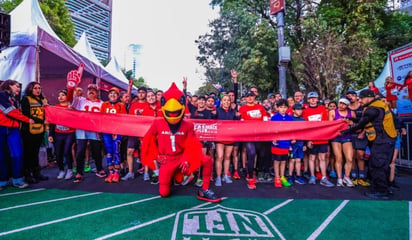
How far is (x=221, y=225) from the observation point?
300cm

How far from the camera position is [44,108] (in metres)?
→ 5.19

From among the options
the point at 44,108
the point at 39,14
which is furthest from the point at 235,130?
the point at 39,14

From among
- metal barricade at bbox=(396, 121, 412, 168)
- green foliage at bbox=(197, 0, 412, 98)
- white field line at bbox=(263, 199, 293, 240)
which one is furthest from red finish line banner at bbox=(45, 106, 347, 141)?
green foliage at bbox=(197, 0, 412, 98)

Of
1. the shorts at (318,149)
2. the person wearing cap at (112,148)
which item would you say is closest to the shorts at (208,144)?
the person wearing cap at (112,148)

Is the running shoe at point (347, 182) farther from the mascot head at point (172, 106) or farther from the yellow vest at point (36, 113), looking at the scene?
the yellow vest at point (36, 113)

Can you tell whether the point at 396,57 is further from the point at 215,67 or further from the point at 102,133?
the point at 215,67

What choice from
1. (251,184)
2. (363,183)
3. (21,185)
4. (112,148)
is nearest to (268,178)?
(251,184)

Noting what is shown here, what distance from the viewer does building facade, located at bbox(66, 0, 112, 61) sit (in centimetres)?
5471

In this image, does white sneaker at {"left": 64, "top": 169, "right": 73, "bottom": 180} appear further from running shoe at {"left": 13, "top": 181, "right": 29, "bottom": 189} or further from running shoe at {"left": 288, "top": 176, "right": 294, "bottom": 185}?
running shoe at {"left": 288, "top": 176, "right": 294, "bottom": 185}

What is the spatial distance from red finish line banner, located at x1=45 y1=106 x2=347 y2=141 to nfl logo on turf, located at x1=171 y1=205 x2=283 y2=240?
188 cm

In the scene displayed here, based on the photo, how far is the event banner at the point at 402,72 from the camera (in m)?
7.33

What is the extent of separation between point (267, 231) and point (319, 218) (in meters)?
0.92

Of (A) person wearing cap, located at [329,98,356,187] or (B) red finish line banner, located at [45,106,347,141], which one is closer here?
(A) person wearing cap, located at [329,98,356,187]

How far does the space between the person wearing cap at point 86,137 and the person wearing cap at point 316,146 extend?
458cm
